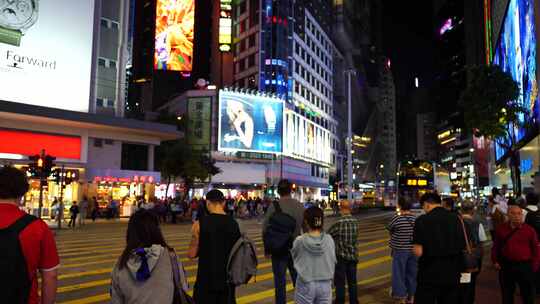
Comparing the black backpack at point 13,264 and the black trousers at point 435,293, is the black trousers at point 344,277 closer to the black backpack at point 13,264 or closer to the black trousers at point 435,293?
the black trousers at point 435,293

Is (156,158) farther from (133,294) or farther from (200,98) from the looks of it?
(133,294)

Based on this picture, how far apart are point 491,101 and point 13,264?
1183 inches

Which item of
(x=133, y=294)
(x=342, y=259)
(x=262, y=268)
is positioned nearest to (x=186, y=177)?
(x=262, y=268)

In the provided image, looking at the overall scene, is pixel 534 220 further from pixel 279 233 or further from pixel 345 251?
pixel 279 233

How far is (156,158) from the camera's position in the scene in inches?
2076

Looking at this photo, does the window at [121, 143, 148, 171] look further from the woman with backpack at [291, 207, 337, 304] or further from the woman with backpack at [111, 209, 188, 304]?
the woman with backpack at [111, 209, 188, 304]

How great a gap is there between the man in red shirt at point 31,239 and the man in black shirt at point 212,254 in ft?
6.01

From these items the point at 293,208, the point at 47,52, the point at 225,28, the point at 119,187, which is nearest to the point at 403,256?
the point at 293,208

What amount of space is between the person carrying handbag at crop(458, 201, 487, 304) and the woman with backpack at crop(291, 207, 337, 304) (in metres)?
2.27

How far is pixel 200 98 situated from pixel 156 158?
16.8 metres

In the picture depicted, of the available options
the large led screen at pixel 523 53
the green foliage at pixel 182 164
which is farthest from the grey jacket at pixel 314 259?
the green foliage at pixel 182 164

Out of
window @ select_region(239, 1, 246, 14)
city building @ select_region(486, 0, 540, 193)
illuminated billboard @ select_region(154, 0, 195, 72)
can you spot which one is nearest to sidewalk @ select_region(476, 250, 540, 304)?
city building @ select_region(486, 0, 540, 193)

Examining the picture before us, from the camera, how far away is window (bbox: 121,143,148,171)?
43.7 meters

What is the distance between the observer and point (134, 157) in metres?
44.5
